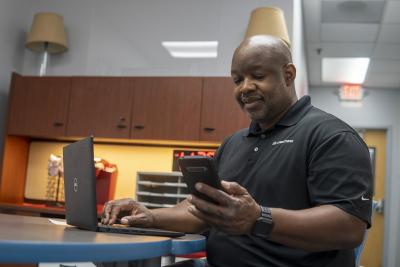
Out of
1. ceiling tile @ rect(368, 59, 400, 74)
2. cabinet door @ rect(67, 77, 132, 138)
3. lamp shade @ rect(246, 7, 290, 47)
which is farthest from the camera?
ceiling tile @ rect(368, 59, 400, 74)

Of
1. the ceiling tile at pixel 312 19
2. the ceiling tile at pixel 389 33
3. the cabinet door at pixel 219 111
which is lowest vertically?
the cabinet door at pixel 219 111

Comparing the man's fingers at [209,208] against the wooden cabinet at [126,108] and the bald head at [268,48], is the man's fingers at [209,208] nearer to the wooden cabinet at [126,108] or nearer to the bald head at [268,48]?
the bald head at [268,48]

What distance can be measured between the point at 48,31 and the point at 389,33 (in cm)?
365

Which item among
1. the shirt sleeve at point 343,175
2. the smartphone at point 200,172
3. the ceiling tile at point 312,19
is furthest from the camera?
the ceiling tile at point 312,19

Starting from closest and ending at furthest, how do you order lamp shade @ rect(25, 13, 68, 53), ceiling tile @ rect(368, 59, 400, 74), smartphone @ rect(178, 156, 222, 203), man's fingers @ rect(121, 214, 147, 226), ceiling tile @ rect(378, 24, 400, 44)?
smartphone @ rect(178, 156, 222, 203) → man's fingers @ rect(121, 214, 147, 226) → lamp shade @ rect(25, 13, 68, 53) → ceiling tile @ rect(378, 24, 400, 44) → ceiling tile @ rect(368, 59, 400, 74)

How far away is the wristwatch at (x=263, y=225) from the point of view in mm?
1189

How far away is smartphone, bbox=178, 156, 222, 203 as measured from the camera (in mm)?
1114

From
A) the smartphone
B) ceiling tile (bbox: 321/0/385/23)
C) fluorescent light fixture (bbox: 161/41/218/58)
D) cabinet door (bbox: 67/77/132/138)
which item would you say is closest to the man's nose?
the smartphone

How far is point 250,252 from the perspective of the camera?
1.43 metres

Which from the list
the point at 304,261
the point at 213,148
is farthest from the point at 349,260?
the point at 213,148

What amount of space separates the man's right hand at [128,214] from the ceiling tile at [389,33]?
170 inches

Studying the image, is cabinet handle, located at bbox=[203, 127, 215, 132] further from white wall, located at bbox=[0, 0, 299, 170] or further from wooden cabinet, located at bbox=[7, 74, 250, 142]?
white wall, located at bbox=[0, 0, 299, 170]

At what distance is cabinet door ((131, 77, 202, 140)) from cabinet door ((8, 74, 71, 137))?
26.1 inches

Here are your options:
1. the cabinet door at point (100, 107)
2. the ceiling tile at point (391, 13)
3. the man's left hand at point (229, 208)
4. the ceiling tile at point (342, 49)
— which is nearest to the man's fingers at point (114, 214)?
the man's left hand at point (229, 208)
